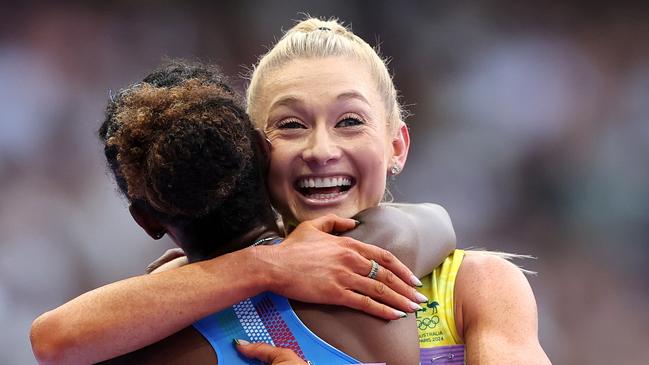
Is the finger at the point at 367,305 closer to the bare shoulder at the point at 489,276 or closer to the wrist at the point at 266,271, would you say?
the wrist at the point at 266,271

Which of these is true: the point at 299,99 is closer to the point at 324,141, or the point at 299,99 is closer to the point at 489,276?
the point at 324,141

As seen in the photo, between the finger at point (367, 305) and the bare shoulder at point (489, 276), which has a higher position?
the finger at point (367, 305)

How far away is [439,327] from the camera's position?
1486 millimetres

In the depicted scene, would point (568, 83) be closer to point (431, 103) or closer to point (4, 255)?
point (431, 103)

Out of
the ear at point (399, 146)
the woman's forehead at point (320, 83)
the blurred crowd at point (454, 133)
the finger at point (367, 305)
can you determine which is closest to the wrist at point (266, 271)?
the finger at point (367, 305)

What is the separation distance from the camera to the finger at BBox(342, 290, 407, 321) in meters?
1.21

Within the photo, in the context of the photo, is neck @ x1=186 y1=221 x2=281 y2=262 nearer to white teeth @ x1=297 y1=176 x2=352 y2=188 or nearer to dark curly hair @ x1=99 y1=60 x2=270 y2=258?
dark curly hair @ x1=99 y1=60 x2=270 y2=258

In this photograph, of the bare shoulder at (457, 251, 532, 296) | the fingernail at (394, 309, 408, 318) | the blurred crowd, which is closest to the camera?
the fingernail at (394, 309, 408, 318)

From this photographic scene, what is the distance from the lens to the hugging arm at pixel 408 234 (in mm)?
1312

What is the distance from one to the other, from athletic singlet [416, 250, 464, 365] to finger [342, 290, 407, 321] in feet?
0.92

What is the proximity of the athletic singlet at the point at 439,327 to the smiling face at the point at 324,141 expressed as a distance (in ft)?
0.72

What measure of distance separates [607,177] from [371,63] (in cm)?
242

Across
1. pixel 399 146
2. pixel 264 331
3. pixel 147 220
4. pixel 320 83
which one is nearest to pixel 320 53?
pixel 320 83

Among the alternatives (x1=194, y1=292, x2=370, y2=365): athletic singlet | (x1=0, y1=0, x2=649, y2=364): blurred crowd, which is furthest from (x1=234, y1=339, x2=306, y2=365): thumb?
(x1=0, y1=0, x2=649, y2=364): blurred crowd
